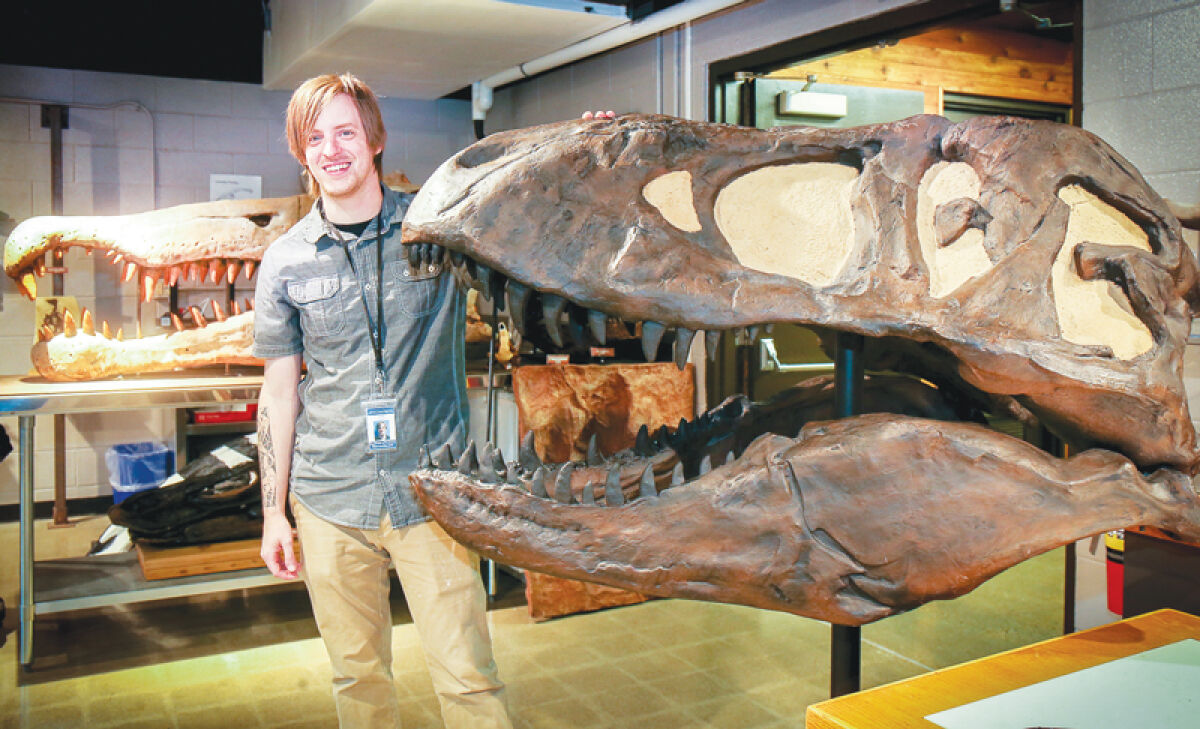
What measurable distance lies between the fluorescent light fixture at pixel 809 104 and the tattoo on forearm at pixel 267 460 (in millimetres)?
3578

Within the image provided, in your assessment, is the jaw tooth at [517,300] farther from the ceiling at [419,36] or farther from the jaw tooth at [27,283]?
the ceiling at [419,36]

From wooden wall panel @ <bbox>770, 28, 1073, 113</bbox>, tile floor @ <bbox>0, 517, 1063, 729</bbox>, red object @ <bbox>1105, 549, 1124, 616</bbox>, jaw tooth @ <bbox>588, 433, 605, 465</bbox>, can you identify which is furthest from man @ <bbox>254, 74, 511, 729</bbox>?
wooden wall panel @ <bbox>770, 28, 1073, 113</bbox>

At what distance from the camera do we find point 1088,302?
1472 mm

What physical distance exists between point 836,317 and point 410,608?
4.36ft

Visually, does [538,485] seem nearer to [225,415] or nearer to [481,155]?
[481,155]

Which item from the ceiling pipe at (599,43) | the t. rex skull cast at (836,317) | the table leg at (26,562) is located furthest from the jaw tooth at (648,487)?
the ceiling pipe at (599,43)

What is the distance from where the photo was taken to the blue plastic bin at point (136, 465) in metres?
6.05

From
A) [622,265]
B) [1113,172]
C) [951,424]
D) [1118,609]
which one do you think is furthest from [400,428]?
[1118,609]

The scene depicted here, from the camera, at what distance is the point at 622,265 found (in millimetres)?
1301

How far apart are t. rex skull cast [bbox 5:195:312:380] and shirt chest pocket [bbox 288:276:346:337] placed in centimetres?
226

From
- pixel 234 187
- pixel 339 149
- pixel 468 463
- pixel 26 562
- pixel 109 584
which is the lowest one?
pixel 109 584

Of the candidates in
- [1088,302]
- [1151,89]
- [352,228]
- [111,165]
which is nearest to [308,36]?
[111,165]

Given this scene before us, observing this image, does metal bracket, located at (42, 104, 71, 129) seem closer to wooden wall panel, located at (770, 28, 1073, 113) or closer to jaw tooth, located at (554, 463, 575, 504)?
wooden wall panel, located at (770, 28, 1073, 113)

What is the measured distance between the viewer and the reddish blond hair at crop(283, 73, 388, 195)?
205 cm
